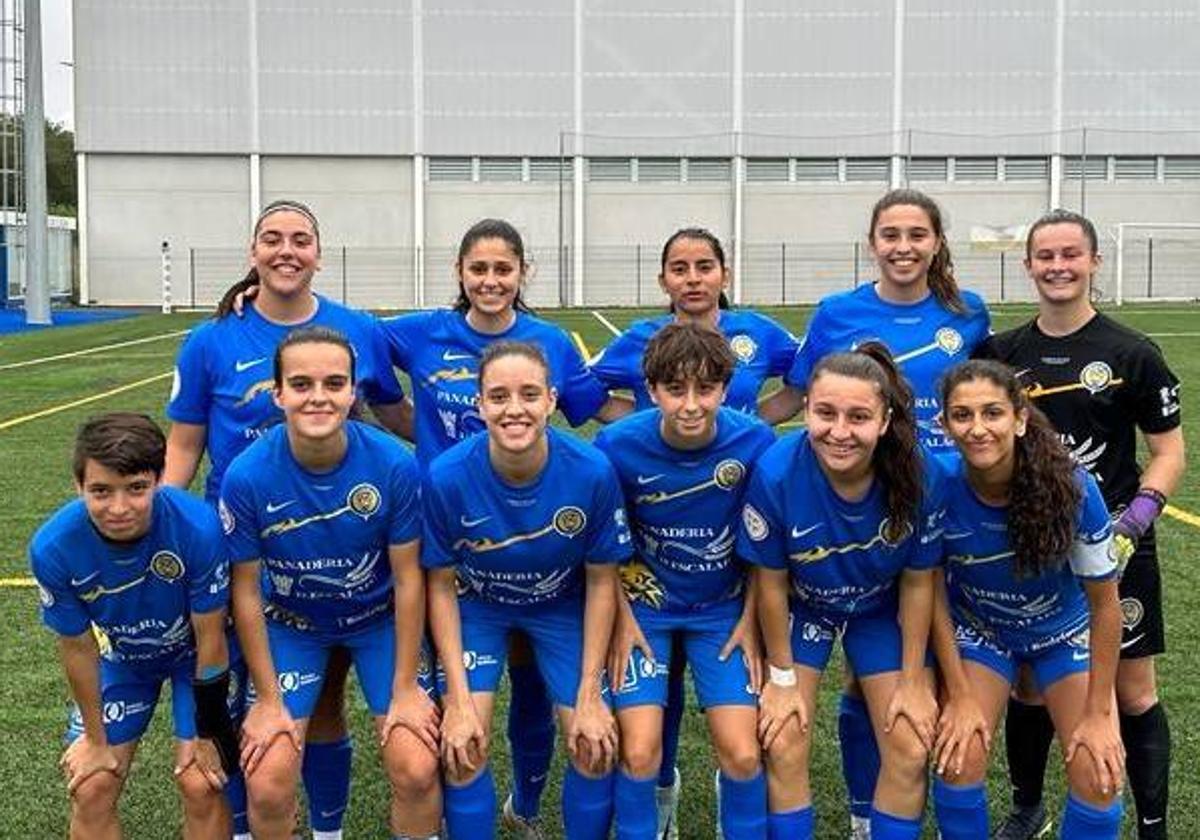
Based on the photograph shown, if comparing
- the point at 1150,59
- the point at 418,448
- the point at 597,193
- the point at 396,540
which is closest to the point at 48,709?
the point at 418,448

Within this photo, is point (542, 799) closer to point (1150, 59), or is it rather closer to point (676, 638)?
point (676, 638)

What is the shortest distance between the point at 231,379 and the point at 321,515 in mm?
642

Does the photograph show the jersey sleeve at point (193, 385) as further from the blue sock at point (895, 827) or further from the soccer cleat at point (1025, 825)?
the soccer cleat at point (1025, 825)

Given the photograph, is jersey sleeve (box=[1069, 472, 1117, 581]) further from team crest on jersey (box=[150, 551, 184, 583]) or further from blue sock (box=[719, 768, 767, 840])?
team crest on jersey (box=[150, 551, 184, 583])

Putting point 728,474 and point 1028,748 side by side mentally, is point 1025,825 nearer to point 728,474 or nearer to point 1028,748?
point 1028,748

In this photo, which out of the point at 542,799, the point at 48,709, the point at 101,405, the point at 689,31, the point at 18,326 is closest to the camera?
the point at 542,799

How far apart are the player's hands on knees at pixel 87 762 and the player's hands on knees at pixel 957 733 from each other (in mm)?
Result: 2031

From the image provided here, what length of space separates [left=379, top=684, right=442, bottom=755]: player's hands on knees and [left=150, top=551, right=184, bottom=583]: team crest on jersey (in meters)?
0.62

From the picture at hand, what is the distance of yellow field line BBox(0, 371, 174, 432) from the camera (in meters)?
11.8

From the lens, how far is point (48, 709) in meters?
4.63

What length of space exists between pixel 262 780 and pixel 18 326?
84.7 ft

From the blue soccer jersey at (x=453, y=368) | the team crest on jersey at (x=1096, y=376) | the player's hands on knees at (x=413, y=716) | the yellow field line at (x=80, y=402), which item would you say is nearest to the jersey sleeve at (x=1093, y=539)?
the team crest on jersey at (x=1096, y=376)

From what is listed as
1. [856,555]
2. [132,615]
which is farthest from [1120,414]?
[132,615]

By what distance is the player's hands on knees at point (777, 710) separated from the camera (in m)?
3.21
